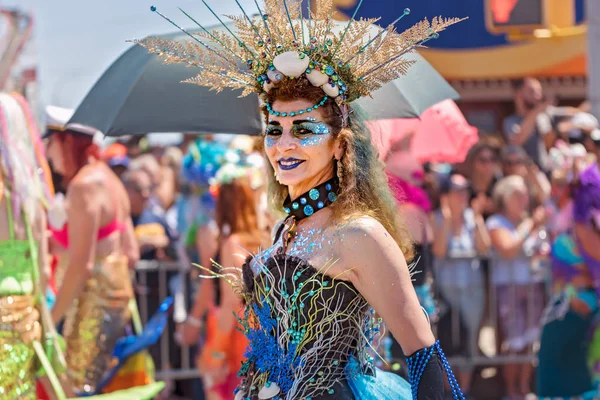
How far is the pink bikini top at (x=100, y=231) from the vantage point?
244 inches

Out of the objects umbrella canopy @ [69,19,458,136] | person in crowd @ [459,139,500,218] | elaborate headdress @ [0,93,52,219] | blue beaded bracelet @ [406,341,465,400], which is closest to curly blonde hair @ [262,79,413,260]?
blue beaded bracelet @ [406,341,465,400]

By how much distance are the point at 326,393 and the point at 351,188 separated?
69 centimetres

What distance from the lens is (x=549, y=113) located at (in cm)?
1018

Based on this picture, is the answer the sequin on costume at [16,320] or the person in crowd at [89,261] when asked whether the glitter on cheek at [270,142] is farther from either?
the person in crowd at [89,261]

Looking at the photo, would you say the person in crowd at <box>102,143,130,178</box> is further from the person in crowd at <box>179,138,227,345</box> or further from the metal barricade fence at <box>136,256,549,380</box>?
the metal barricade fence at <box>136,256,549,380</box>

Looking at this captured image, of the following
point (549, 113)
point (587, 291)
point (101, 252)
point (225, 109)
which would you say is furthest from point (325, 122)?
point (549, 113)

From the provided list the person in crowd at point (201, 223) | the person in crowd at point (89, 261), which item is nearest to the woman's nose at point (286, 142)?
the person in crowd at point (89, 261)

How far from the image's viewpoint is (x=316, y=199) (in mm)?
3445

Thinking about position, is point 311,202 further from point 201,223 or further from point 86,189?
point 201,223

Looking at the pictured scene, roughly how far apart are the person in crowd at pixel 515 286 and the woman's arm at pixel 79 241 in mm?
3896

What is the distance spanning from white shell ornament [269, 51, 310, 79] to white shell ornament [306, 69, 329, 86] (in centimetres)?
3

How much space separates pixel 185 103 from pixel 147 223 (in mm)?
4087

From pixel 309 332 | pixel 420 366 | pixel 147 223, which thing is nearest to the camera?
pixel 420 366

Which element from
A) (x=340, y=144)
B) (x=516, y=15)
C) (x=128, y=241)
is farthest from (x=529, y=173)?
(x=340, y=144)
